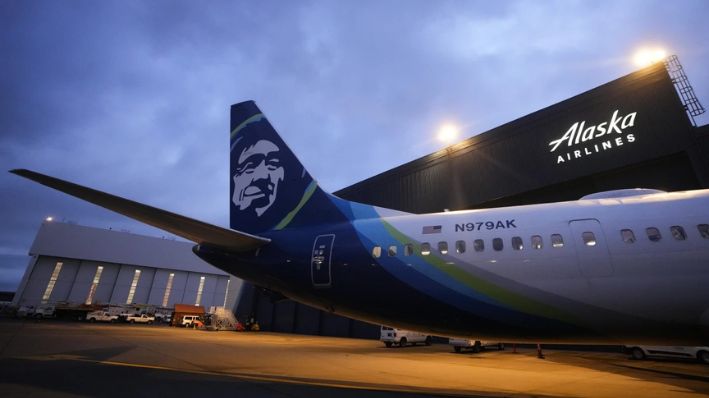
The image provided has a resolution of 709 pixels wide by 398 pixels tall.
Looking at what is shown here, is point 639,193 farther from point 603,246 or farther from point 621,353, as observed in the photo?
point 621,353

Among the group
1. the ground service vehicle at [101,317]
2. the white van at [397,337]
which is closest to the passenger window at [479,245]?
the white van at [397,337]

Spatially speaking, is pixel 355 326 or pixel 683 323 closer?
pixel 683 323

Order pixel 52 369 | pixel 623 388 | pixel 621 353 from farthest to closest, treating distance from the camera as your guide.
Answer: pixel 621 353, pixel 623 388, pixel 52 369

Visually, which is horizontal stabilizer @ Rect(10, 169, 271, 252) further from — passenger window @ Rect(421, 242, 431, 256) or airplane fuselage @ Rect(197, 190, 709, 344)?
passenger window @ Rect(421, 242, 431, 256)

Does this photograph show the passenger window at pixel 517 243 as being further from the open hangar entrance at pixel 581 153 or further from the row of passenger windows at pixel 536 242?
the open hangar entrance at pixel 581 153

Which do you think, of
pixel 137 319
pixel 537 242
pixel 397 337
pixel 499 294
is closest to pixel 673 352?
pixel 397 337

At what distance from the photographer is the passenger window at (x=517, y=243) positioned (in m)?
6.93

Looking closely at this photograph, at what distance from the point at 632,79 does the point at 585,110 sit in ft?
8.27

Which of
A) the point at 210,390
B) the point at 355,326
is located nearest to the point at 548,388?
the point at 210,390

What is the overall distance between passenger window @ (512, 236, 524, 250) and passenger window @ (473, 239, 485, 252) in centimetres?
59

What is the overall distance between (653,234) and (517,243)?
2.43m

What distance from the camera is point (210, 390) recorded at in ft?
24.0

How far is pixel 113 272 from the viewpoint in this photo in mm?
63062

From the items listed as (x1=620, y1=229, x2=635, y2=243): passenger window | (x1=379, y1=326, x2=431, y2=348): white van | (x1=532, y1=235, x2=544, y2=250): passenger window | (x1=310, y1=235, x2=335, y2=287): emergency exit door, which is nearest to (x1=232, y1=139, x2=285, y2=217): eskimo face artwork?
(x1=310, y1=235, x2=335, y2=287): emergency exit door
